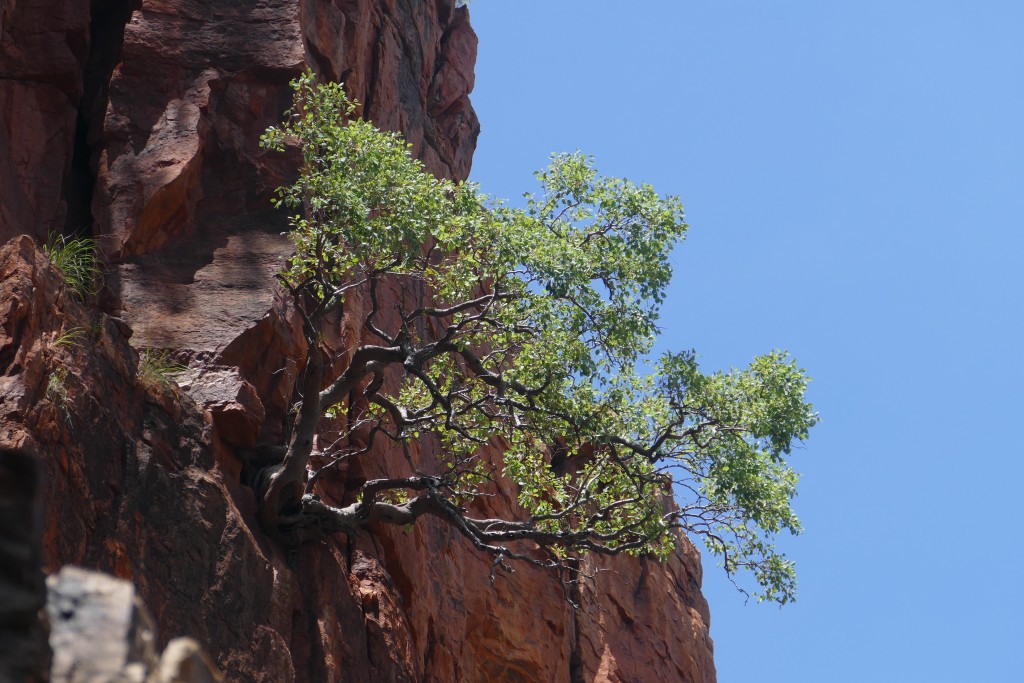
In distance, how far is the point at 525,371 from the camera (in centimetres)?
2152

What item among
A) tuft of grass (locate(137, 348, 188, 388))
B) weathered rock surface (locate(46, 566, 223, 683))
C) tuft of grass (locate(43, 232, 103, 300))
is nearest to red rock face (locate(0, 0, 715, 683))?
tuft of grass (locate(137, 348, 188, 388))

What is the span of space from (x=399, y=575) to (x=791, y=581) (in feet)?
22.8

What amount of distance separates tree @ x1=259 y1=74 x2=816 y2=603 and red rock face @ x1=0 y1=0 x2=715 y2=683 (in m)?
1.02

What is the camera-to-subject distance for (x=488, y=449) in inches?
1190

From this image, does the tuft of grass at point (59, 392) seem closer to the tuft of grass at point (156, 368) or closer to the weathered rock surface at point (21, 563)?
the tuft of grass at point (156, 368)

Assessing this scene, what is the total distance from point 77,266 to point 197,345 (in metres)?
2.72

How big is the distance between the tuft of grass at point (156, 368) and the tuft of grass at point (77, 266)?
125cm

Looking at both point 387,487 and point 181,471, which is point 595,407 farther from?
point 181,471

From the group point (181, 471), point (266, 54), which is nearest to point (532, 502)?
point (181, 471)

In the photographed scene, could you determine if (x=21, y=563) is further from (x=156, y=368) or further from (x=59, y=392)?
(x=156, y=368)

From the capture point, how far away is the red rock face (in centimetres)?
1686

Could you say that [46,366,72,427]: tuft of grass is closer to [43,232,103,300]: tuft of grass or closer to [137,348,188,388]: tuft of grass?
[43,232,103,300]: tuft of grass

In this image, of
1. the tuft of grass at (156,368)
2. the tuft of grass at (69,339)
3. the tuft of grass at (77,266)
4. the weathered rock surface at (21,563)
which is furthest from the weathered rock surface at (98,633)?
the tuft of grass at (156,368)

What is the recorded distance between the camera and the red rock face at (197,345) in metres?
16.9
